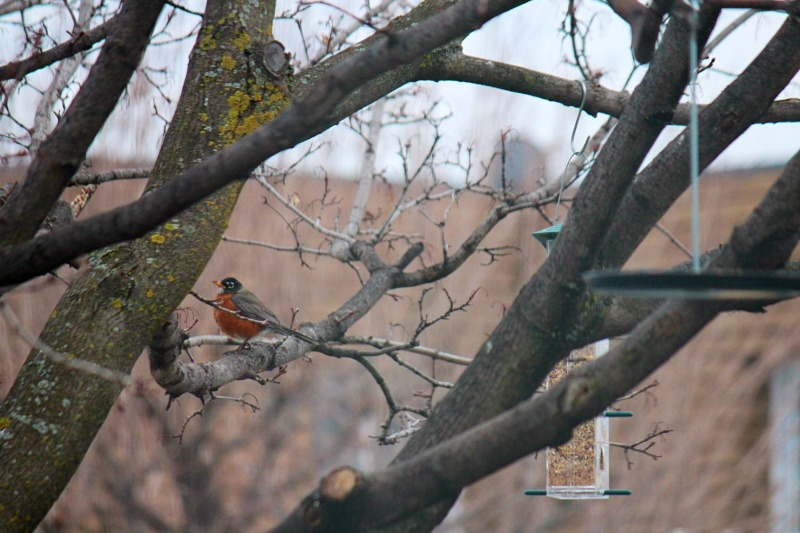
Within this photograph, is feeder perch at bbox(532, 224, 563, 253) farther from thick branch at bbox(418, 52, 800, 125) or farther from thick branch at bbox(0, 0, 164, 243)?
thick branch at bbox(0, 0, 164, 243)

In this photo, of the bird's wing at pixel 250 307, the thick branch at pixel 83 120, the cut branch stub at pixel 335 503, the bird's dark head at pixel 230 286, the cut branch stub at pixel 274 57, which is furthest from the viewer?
the bird's dark head at pixel 230 286

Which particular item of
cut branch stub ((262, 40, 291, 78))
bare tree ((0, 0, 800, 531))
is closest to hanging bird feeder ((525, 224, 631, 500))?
bare tree ((0, 0, 800, 531))

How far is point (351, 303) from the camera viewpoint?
3604 millimetres

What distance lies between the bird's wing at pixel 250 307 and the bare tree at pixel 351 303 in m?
1.21

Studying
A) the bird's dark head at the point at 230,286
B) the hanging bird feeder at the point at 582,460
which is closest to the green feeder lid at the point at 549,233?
the hanging bird feeder at the point at 582,460

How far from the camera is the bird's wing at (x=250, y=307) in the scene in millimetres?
4664

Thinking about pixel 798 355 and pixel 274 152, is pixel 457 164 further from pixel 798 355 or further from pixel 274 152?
pixel 798 355

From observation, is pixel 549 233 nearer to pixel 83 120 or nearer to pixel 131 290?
pixel 131 290

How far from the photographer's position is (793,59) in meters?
2.40

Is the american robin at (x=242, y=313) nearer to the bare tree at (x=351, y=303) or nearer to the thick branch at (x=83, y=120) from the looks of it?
the bare tree at (x=351, y=303)

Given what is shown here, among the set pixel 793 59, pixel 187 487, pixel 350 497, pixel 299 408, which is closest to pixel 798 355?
pixel 299 408

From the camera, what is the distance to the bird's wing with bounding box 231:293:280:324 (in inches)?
184

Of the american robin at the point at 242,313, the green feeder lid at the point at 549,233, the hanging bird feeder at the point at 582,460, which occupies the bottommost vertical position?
the hanging bird feeder at the point at 582,460

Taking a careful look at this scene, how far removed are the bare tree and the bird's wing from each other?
1.21 meters
